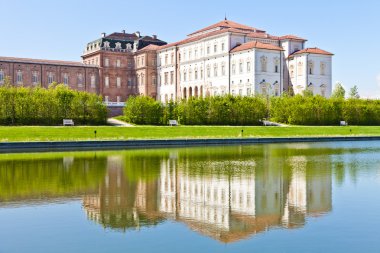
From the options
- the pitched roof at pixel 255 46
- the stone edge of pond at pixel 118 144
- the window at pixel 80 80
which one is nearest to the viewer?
the stone edge of pond at pixel 118 144

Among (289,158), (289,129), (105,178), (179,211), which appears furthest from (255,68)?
(179,211)

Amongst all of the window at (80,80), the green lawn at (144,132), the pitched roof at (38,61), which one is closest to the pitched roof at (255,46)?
the green lawn at (144,132)

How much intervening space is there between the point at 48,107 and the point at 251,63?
3390 centimetres

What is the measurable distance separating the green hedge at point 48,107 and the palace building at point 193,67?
1249 cm

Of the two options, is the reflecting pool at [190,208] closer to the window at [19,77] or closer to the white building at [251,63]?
the white building at [251,63]

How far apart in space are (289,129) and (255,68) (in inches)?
1073

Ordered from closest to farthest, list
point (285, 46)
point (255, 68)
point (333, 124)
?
point (333, 124) < point (255, 68) < point (285, 46)

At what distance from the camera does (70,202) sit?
1344cm

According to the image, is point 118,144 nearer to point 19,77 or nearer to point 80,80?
point 19,77

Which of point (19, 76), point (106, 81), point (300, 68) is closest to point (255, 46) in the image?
point (300, 68)

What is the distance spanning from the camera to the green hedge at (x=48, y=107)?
161ft

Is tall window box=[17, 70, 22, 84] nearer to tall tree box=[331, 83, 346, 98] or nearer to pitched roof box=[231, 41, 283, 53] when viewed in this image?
pitched roof box=[231, 41, 283, 53]

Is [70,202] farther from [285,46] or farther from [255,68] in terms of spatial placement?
[285,46]

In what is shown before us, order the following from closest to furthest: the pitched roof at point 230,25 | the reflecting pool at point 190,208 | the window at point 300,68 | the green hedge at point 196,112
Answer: the reflecting pool at point 190,208 → the green hedge at point 196,112 → the window at point 300,68 → the pitched roof at point 230,25
